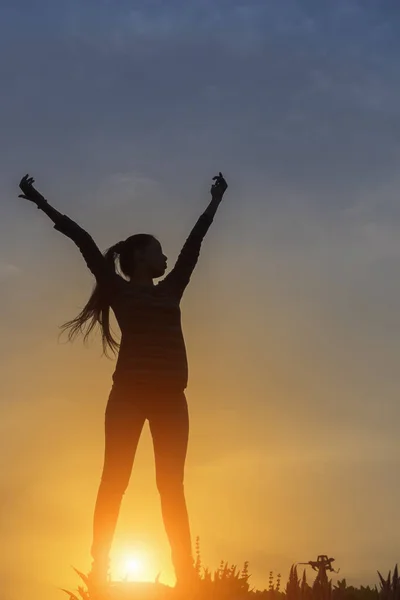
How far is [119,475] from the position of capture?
919 cm

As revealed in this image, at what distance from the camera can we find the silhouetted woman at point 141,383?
9.09m

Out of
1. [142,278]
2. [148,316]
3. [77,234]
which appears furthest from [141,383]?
[77,234]

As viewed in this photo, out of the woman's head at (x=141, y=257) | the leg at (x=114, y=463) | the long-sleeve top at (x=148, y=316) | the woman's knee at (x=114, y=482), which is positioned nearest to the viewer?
the leg at (x=114, y=463)

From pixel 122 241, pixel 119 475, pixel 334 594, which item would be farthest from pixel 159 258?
pixel 334 594

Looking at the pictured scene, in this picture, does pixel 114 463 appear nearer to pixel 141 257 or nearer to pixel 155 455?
pixel 155 455

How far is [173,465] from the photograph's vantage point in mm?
9250

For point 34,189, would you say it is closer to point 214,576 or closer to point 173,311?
point 173,311

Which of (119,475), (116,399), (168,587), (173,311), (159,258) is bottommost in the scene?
(168,587)

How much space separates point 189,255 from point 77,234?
1250 mm

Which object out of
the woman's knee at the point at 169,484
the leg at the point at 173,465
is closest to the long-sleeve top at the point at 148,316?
the leg at the point at 173,465

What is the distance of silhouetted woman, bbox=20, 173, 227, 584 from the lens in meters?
9.09

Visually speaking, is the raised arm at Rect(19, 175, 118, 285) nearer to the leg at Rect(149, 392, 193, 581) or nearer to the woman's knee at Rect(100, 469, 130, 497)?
the leg at Rect(149, 392, 193, 581)

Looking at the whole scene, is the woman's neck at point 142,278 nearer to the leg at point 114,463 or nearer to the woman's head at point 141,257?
the woman's head at point 141,257

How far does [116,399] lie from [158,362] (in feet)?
1.90
